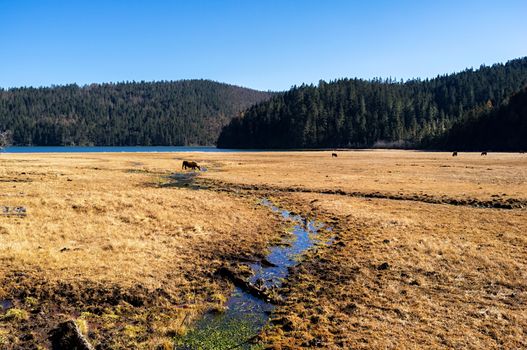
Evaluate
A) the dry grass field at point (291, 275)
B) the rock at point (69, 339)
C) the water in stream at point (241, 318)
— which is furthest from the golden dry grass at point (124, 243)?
the water in stream at point (241, 318)

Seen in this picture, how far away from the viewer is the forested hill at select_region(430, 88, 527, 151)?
14138 centimetres

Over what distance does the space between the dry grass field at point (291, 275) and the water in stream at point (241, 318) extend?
492 mm

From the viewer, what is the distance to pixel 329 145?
7564 inches

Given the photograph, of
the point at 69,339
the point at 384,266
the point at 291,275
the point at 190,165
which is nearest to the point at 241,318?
the point at 291,275

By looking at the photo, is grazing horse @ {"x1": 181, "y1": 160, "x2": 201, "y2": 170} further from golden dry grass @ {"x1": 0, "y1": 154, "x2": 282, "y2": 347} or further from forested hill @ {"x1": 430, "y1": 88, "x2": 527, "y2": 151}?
forested hill @ {"x1": 430, "y1": 88, "x2": 527, "y2": 151}

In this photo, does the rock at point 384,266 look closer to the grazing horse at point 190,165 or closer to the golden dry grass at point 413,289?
the golden dry grass at point 413,289

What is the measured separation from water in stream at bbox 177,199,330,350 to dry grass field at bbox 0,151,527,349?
49 centimetres

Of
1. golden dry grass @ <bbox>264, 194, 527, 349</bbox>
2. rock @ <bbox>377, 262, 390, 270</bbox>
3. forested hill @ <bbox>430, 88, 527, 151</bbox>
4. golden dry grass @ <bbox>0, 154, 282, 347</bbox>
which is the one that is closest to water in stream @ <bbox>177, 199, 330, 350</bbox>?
golden dry grass @ <bbox>264, 194, 527, 349</bbox>

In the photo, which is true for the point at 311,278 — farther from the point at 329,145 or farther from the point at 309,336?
the point at 329,145

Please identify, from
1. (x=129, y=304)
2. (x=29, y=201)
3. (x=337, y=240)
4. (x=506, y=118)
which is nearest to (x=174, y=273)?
(x=129, y=304)

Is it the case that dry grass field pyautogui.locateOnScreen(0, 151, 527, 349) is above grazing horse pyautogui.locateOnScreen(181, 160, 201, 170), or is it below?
below

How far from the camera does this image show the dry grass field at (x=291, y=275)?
10953 mm

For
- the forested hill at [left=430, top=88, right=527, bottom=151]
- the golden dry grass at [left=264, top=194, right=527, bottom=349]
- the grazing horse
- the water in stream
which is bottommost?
the water in stream

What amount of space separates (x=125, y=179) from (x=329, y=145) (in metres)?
153
